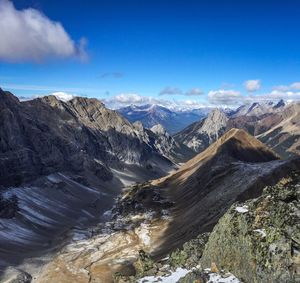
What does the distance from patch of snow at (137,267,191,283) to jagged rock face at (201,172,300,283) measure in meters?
3.28

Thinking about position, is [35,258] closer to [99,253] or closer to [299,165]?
[99,253]

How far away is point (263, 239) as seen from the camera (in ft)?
159

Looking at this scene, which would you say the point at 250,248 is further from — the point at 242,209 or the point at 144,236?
the point at 144,236

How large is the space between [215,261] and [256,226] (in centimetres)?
734

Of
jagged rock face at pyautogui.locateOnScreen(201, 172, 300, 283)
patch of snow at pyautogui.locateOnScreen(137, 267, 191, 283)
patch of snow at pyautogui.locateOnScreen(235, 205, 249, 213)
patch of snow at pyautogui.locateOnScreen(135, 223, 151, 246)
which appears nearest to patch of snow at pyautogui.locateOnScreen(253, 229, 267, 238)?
jagged rock face at pyautogui.locateOnScreen(201, 172, 300, 283)

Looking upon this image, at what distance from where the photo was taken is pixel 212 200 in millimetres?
182875

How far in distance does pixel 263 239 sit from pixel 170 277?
52.4ft

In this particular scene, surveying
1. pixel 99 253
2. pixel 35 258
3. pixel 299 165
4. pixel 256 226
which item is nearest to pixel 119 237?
pixel 99 253

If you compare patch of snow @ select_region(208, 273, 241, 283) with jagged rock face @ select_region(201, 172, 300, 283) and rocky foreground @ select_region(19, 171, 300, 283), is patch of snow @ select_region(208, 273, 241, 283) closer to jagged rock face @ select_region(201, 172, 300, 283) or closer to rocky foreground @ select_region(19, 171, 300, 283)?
rocky foreground @ select_region(19, 171, 300, 283)

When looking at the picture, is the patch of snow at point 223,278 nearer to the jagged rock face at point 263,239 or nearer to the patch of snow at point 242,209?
the jagged rock face at point 263,239

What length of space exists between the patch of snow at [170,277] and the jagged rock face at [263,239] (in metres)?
3.28

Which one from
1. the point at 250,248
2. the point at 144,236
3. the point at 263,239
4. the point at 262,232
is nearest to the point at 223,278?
the point at 250,248

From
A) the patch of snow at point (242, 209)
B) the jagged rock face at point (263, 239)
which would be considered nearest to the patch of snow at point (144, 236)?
the patch of snow at point (242, 209)

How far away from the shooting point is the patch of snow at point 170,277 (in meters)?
57.4
